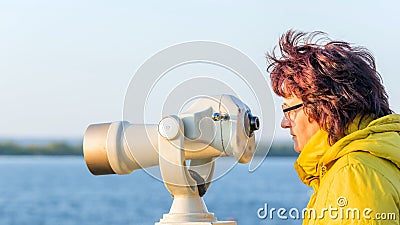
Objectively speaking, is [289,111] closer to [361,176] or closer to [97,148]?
[361,176]

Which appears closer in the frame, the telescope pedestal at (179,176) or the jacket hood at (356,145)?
the jacket hood at (356,145)

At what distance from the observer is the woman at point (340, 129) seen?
258 cm

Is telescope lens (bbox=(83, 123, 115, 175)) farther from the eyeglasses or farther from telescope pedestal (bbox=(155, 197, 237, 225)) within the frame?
the eyeglasses

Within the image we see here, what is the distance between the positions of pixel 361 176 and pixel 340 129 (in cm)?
24

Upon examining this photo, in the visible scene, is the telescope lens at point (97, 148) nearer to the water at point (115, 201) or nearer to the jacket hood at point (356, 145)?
the jacket hood at point (356, 145)

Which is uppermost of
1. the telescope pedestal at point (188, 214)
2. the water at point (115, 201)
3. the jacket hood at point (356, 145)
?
the jacket hood at point (356, 145)

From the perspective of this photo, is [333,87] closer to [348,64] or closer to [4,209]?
[348,64]

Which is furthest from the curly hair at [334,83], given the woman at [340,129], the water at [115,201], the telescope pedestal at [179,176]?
the water at [115,201]

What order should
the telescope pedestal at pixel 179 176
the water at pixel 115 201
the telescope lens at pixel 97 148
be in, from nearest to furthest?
the telescope pedestal at pixel 179 176
the telescope lens at pixel 97 148
the water at pixel 115 201

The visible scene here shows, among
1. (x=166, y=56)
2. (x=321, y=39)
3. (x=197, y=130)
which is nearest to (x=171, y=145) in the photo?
(x=197, y=130)

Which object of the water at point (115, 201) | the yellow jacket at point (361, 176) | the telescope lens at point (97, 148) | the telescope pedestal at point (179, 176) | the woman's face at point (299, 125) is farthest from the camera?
the water at point (115, 201)

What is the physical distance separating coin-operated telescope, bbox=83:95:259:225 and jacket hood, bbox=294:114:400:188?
29 cm

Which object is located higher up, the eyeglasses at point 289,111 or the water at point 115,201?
the eyeglasses at point 289,111

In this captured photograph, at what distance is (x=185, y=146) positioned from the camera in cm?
312
